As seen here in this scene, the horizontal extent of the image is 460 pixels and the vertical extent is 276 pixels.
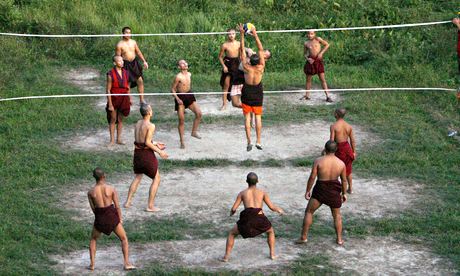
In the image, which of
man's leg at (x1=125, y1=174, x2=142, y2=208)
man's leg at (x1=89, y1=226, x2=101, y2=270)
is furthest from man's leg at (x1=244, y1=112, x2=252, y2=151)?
man's leg at (x1=89, y1=226, x2=101, y2=270)

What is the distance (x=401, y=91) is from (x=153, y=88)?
17.2 feet

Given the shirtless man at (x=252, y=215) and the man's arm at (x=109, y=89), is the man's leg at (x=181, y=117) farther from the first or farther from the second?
the shirtless man at (x=252, y=215)

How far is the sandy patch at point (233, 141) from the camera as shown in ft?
62.6

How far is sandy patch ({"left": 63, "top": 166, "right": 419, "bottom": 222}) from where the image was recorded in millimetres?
16312

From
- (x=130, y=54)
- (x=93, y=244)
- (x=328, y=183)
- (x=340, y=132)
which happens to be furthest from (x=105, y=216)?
(x=130, y=54)

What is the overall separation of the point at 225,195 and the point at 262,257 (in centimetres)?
262

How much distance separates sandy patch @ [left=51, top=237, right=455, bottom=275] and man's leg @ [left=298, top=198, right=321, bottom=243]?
6.7 inches

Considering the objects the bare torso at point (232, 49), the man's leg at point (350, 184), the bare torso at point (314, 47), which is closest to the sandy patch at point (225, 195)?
the man's leg at point (350, 184)

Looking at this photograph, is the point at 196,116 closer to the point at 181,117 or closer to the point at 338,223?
the point at 181,117

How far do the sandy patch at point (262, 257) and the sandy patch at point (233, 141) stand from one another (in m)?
3.95

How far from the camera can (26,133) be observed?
1994cm

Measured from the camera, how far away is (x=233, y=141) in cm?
1975

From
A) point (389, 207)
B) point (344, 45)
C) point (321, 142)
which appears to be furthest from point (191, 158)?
point (344, 45)

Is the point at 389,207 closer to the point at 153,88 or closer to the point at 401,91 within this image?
the point at 401,91
